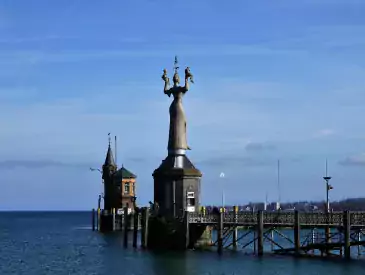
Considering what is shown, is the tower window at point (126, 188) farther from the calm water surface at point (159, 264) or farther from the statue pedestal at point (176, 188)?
the statue pedestal at point (176, 188)

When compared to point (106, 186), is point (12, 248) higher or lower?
lower

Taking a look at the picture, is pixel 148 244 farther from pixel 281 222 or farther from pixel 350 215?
pixel 350 215

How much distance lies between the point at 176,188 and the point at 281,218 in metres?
10.5

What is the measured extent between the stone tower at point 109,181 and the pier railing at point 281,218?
155ft

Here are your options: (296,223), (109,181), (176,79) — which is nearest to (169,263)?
(296,223)

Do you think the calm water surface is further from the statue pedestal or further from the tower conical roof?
the tower conical roof

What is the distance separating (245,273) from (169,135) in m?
19.0

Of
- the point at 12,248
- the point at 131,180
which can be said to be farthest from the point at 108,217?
the point at 12,248

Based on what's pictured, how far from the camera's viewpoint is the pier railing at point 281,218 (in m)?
53.3

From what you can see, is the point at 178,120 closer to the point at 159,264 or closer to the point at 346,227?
the point at 159,264

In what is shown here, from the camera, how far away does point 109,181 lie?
110m

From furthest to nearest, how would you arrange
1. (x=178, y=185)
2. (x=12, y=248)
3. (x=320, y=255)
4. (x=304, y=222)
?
(x=12, y=248) < (x=178, y=185) < (x=320, y=255) < (x=304, y=222)

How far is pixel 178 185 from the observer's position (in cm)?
6338

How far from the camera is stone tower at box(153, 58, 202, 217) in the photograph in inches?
2493
